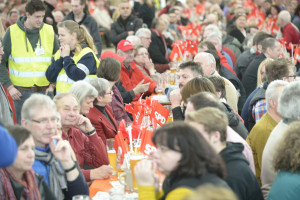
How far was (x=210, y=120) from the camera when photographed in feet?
9.92

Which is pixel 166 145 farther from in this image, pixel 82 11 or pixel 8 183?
pixel 82 11

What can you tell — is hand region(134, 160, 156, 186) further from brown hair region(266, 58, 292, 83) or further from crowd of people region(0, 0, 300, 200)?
brown hair region(266, 58, 292, 83)

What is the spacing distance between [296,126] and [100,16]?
12436mm

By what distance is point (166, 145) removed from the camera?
2.56 m

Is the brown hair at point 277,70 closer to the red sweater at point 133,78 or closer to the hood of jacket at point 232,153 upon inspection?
the hood of jacket at point 232,153

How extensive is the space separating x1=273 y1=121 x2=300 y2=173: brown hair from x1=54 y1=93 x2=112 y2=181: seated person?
131 centimetres

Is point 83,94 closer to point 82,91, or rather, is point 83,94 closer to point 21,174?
point 82,91

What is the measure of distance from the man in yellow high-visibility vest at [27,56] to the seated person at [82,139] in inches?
81.3

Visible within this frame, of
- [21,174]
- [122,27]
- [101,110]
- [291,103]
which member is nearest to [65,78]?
[101,110]

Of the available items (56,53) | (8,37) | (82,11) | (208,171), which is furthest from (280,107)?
(82,11)

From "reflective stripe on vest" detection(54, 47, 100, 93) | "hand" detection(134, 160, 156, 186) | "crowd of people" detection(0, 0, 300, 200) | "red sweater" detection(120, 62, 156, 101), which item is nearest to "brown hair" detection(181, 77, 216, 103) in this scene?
"crowd of people" detection(0, 0, 300, 200)

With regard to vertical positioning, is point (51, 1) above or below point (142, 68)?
above

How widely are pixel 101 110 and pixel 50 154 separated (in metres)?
1.74

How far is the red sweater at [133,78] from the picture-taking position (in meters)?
6.98
